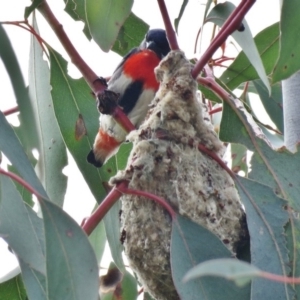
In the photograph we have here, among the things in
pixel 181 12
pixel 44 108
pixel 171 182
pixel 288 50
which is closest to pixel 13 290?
pixel 44 108

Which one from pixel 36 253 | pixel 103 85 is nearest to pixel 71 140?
pixel 103 85

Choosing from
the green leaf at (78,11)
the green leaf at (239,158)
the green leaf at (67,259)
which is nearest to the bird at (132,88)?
the green leaf at (78,11)

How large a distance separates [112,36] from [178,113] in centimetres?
30

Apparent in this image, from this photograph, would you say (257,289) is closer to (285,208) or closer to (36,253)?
(285,208)

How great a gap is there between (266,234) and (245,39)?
60 centimetres

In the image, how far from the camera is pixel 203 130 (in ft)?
7.23

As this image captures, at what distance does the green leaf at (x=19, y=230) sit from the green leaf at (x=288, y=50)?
0.81 meters

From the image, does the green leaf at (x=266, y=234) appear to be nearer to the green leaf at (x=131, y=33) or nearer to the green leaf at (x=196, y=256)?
the green leaf at (x=196, y=256)

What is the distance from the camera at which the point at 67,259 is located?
171 centimetres

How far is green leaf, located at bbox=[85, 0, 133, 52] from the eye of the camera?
2090 mm

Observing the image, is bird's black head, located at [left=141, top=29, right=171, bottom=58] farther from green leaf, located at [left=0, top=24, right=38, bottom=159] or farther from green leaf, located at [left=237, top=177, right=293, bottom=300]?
green leaf, located at [left=0, top=24, right=38, bottom=159]

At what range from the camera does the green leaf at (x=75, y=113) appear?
8.41ft

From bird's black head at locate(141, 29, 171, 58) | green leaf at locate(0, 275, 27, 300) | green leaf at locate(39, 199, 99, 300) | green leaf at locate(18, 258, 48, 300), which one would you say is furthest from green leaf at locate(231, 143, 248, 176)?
green leaf at locate(39, 199, 99, 300)

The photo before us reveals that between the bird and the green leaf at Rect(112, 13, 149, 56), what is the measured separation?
0.06m
